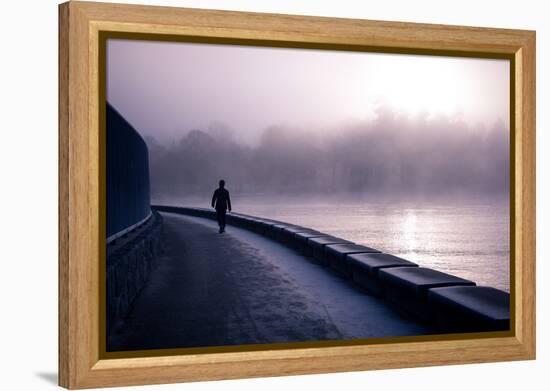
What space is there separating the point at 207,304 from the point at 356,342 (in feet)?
4.39

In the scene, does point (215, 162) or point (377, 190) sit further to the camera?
point (377, 190)

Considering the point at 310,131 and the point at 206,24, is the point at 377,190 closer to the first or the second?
the point at 310,131

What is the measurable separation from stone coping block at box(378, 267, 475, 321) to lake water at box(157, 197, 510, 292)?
6.9 inches

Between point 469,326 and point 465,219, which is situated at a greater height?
point 465,219

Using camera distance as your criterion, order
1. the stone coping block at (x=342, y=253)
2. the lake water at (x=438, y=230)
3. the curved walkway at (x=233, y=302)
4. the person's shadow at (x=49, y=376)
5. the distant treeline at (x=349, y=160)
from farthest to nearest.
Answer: the stone coping block at (x=342, y=253)
the lake water at (x=438, y=230)
the distant treeline at (x=349, y=160)
the curved walkway at (x=233, y=302)
the person's shadow at (x=49, y=376)

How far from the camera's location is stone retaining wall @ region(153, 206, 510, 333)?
299 inches

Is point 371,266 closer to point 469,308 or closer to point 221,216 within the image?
point 469,308

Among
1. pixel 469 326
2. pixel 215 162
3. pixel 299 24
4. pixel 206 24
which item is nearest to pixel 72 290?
pixel 215 162

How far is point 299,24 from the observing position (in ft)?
24.1

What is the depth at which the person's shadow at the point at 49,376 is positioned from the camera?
273 inches

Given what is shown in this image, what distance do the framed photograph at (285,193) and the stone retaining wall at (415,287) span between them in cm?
2

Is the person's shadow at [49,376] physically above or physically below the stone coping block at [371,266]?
below

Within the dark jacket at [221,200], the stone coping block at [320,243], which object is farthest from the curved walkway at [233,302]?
the stone coping block at [320,243]

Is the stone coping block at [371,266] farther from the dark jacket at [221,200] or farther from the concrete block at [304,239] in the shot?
the dark jacket at [221,200]
